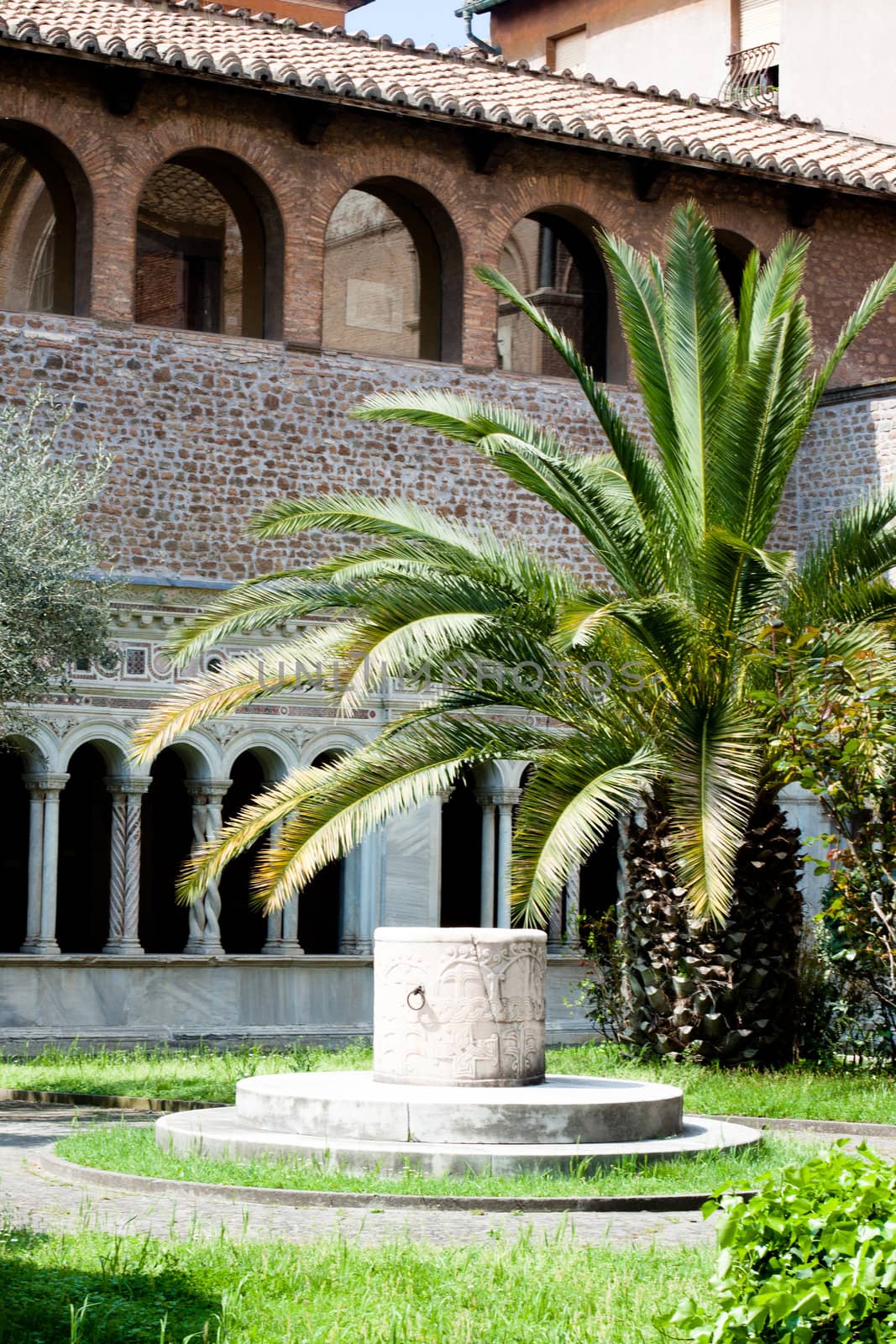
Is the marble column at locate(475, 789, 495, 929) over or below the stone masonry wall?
below

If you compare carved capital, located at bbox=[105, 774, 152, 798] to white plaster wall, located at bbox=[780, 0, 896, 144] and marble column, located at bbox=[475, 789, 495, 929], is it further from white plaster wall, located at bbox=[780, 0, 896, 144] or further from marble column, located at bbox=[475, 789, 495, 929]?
white plaster wall, located at bbox=[780, 0, 896, 144]

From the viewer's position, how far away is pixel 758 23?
28.9 m

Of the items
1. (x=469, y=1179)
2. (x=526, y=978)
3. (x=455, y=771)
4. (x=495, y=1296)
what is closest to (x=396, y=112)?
(x=455, y=771)

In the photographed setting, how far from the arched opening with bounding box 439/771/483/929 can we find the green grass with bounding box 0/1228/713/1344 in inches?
648

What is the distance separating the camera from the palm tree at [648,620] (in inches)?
524

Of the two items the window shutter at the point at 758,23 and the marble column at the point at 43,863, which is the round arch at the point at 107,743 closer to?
the marble column at the point at 43,863

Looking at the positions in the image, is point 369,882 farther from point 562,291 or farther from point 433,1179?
point 433,1179

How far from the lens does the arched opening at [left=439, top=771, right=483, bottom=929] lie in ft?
78.6

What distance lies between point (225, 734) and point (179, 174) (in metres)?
9.53

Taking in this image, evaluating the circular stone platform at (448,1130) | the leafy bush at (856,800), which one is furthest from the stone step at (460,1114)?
the leafy bush at (856,800)

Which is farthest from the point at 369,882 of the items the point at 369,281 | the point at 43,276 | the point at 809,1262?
the point at 809,1262

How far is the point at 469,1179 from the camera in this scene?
29.4ft

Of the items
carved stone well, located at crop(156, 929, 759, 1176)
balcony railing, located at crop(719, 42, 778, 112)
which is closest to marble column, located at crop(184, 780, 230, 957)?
carved stone well, located at crop(156, 929, 759, 1176)

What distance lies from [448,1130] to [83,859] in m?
13.8
